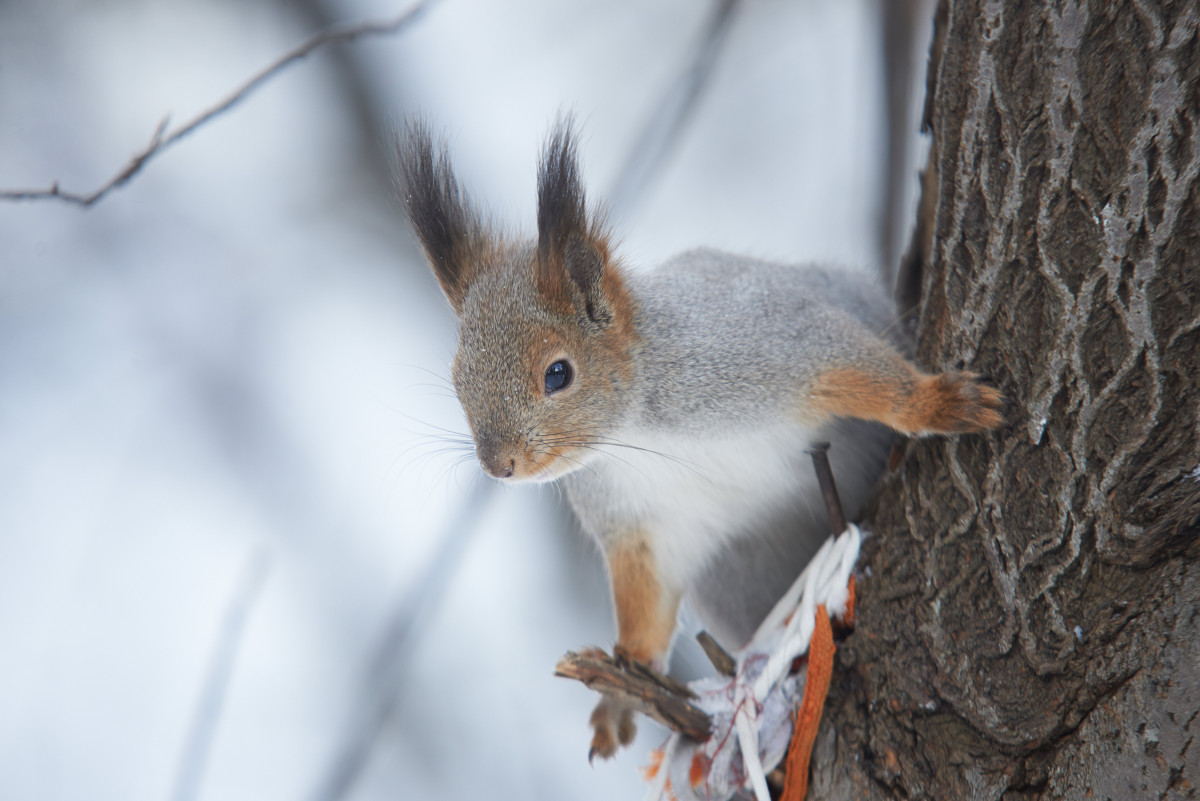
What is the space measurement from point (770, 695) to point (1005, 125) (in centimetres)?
81

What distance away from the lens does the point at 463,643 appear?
2.59m

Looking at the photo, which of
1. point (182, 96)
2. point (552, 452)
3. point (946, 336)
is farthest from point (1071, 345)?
point (182, 96)

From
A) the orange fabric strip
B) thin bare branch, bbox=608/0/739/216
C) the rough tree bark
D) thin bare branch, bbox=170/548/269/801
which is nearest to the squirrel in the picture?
the rough tree bark

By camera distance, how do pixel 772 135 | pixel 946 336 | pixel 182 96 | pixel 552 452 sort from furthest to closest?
pixel 772 135 < pixel 182 96 < pixel 552 452 < pixel 946 336

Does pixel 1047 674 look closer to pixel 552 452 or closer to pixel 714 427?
pixel 714 427

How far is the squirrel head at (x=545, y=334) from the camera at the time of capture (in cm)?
131

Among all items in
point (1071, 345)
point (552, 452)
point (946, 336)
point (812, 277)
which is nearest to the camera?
point (1071, 345)

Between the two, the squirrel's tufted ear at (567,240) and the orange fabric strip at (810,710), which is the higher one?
the squirrel's tufted ear at (567,240)

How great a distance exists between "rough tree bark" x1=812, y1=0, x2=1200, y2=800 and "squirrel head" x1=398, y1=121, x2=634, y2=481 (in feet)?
1.63

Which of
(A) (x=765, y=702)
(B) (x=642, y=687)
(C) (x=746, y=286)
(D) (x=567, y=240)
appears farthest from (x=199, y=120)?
(A) (x=765, y=702)

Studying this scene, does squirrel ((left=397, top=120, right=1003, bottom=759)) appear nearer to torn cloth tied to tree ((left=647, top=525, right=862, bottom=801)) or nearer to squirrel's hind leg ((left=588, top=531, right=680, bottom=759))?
squirrel's hind leg ((left=588, top=531, right=680, bottom=759))

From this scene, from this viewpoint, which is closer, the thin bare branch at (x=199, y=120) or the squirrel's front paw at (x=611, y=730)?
the thin bare branch at (x=199, y=120)

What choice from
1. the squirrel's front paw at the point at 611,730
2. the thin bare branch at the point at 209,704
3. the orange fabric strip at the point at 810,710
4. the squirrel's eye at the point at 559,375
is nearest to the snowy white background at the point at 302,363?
the thin bare branch at the point at 209,704

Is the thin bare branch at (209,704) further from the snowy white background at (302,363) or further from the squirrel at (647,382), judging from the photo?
the squirrel at (647,382)
